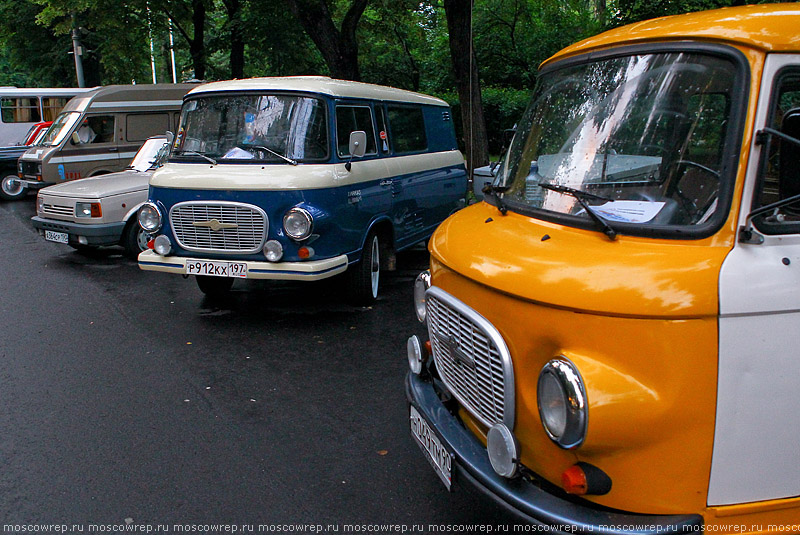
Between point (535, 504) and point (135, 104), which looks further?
point (135, 104)

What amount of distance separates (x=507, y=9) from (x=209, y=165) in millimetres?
21160

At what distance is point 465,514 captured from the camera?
12.3 feet

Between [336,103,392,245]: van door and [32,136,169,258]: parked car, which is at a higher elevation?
[336,103,392,245]: van door

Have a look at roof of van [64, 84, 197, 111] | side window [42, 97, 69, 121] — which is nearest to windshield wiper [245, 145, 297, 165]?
roof of van [64, 84, 197, 111]

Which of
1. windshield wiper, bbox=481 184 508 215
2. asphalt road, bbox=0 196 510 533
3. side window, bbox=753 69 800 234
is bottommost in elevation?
asphalt road, bbox=0 196 510 533

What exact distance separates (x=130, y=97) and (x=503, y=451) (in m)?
15.5

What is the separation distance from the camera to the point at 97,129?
15898 mm

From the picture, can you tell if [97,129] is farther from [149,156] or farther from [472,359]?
[472,359]

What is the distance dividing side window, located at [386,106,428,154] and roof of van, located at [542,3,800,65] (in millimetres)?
5402

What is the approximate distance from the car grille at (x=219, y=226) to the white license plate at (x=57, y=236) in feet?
13.8

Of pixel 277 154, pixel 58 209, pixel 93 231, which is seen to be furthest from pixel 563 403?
pixel 58 209

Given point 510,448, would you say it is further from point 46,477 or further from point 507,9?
point 507,9

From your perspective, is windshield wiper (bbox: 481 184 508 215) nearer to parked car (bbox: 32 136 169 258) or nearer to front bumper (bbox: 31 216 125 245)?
parked car (bbox: 32 136 169 258)

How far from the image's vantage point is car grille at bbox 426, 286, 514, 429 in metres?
2.92
